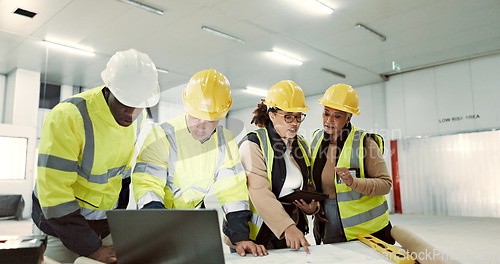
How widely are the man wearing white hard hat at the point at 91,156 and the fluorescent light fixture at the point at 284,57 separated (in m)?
5.35

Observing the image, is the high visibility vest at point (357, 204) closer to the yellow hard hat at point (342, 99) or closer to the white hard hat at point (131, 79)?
the yellow hard hat at point (342, 99)

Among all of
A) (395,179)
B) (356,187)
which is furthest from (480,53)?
(356,187)

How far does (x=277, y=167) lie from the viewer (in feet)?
6.15

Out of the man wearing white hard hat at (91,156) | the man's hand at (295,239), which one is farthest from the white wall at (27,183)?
the man's hand at (295,239)

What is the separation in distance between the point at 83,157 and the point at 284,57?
19.4ft

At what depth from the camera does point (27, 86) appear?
3848 mm

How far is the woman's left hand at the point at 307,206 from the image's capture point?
1881 mm

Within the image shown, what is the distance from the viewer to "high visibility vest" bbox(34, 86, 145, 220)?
1308 millimetres

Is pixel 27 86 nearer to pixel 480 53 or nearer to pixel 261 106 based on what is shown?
pixel 261 106

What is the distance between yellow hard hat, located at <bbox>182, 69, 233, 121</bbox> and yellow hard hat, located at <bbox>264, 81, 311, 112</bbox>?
1.34ft

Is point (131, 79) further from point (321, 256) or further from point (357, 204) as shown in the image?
point (357, 204)

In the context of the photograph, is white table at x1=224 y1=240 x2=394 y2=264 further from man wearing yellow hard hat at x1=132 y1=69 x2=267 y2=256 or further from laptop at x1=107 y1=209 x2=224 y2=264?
laptop at x1=107 y1=209 x2=224 y2=264

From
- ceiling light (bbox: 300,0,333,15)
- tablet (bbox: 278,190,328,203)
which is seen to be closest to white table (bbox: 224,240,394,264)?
tablet (bbox: 278,190,328,203)

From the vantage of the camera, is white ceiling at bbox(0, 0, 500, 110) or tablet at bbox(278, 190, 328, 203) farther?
white ceiling at bbox(0, 0, 500, 110)
